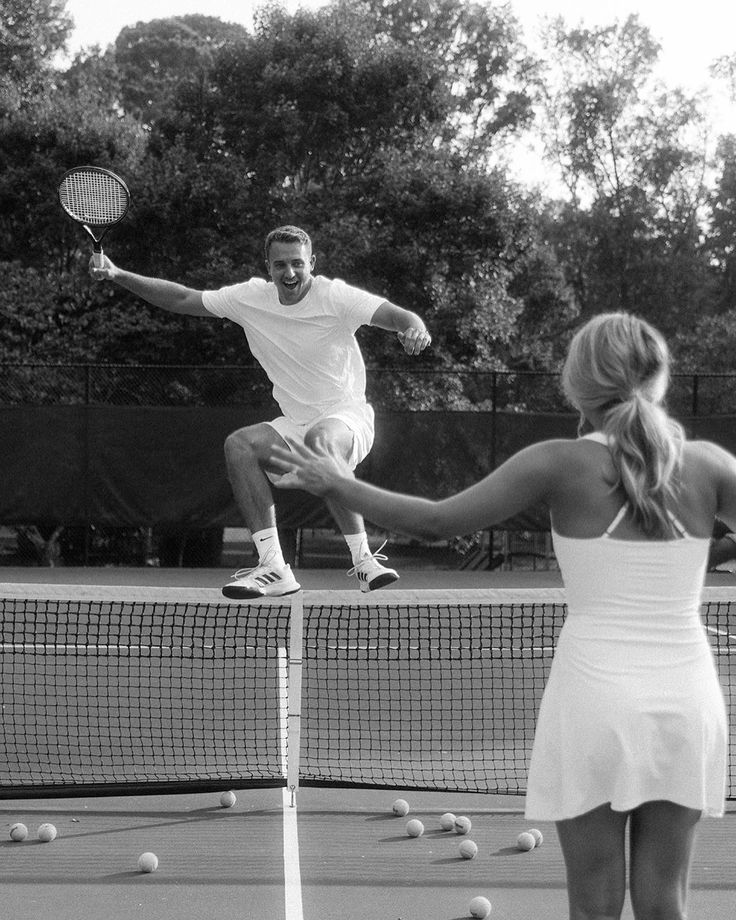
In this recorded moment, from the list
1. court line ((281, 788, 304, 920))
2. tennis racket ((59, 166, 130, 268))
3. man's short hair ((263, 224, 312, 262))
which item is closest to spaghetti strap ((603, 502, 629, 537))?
court line ((281, 788, 304, 920))

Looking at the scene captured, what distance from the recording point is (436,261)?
18.8 m

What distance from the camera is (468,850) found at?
4914mm

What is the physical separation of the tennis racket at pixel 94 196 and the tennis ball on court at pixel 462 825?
343 cm

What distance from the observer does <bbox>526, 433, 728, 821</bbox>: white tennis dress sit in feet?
8.14

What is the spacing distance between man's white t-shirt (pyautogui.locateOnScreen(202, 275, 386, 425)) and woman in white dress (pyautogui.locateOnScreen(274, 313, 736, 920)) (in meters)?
3.09

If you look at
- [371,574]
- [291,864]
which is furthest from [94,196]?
[291,864]

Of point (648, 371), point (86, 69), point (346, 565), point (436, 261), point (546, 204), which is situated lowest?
point (346, 565)

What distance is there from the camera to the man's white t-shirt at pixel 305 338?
561 cm

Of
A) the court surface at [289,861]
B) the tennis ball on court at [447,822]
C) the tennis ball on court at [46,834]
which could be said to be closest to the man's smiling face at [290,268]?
the court surface at [289,861]

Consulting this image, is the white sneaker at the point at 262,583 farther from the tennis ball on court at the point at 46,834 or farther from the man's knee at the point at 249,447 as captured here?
Answer: the tennis ball on court at the point at 46,834

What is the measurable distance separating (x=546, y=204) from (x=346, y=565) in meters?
18.4

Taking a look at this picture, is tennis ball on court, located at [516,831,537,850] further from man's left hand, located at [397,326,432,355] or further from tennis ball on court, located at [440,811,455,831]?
man's left hand, located at [397,326,432,355]

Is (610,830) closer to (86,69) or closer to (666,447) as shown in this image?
(666,447)

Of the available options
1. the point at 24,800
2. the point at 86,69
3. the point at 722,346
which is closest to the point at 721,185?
the point at 722,346
